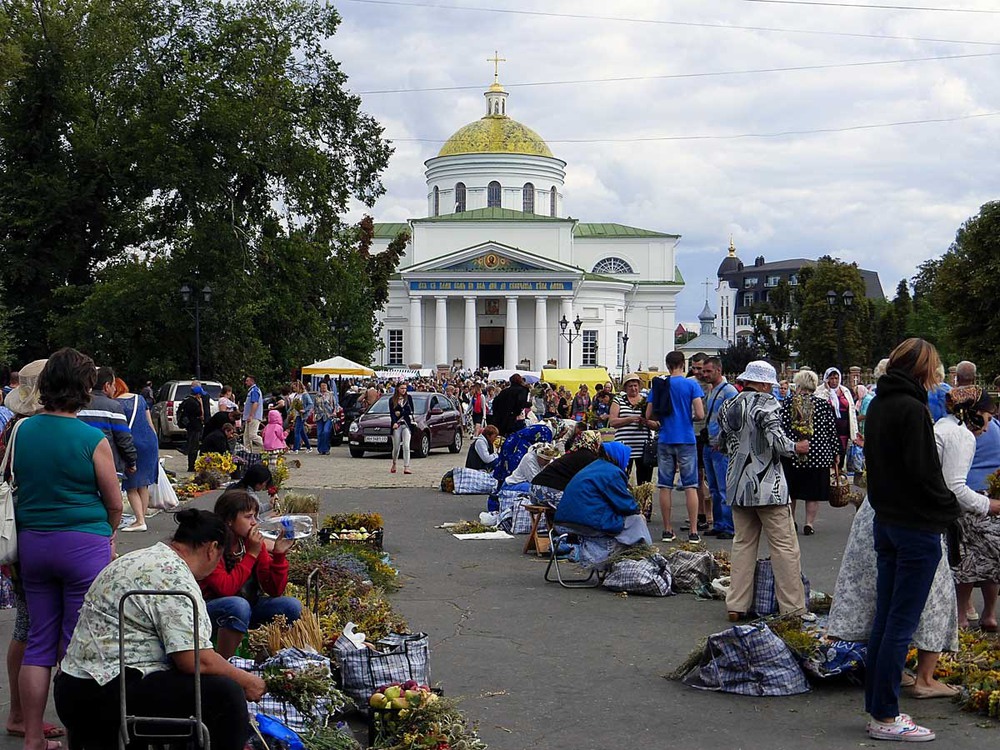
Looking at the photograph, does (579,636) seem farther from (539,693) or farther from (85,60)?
(85,60)

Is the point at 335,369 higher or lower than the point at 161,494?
higher

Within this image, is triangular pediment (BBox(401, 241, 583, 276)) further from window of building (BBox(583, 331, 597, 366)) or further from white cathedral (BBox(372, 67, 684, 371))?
window of building (BBox(583, 331, 597, 366))

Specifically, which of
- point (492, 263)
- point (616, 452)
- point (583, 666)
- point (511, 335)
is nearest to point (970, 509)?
point (583, 666)

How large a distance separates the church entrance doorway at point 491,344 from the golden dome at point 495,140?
1538 centimetres

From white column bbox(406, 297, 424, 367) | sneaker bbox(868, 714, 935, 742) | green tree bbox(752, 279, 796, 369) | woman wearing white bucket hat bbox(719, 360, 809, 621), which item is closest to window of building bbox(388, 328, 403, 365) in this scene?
white column bbox(406, 297, 424, 367)

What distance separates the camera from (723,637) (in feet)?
23.8

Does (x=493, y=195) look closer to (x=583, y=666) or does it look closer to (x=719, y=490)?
(x=719, y=490)

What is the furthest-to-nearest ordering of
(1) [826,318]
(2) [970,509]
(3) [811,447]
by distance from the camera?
(1) [826,318] < (3) [811,447] < (2) [970,509]

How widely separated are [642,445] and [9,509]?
33.9 feet

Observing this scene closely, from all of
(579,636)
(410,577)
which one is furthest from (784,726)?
(410,577)

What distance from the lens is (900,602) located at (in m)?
6.17

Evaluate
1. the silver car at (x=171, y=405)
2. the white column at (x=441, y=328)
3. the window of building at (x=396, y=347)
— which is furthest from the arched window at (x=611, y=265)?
the silver car at (x=171, y=405)

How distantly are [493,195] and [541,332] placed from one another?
1463 cm

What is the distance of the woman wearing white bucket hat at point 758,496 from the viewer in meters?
8.88
